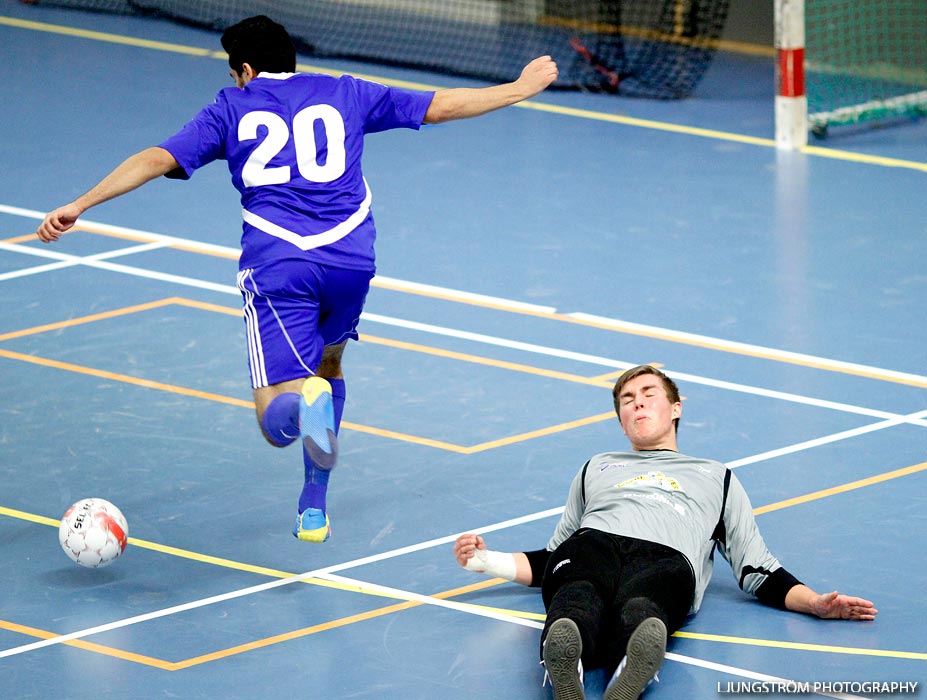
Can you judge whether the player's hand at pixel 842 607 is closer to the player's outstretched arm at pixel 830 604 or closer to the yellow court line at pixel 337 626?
the player's outstretched arm at pixel 830 604

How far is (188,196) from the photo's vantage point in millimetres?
14039

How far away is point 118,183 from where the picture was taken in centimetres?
723

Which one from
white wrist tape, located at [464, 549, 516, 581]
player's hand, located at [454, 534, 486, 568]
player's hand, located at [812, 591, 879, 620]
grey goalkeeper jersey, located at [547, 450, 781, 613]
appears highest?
grey goalkeeper jersey, located at [547, 450, 781, 613]

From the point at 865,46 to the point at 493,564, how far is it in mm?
11585

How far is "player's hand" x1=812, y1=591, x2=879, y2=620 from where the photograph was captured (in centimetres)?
697

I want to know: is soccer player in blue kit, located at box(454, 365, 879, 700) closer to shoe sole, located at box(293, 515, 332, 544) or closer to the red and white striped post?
shoe sole, located at box(293, 515, 332, 544)

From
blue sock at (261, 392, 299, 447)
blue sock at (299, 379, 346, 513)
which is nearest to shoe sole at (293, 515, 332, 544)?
blue sock at (299, 379, 346, 513)

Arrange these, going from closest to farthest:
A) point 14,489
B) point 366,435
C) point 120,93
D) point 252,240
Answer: point 252,240, point 14,489, point 366,435, point 120,93

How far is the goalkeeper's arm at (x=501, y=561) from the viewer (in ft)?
23.2

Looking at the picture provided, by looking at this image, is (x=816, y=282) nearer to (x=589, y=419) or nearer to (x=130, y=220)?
(x=589, y=419)

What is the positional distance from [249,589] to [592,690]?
1728 millimetres

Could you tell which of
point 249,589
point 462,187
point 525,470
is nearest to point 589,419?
point 525,470

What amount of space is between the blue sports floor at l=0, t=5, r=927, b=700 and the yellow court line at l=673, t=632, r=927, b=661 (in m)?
0.02

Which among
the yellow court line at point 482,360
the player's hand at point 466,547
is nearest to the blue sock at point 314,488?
the player's hand at point 466,547
